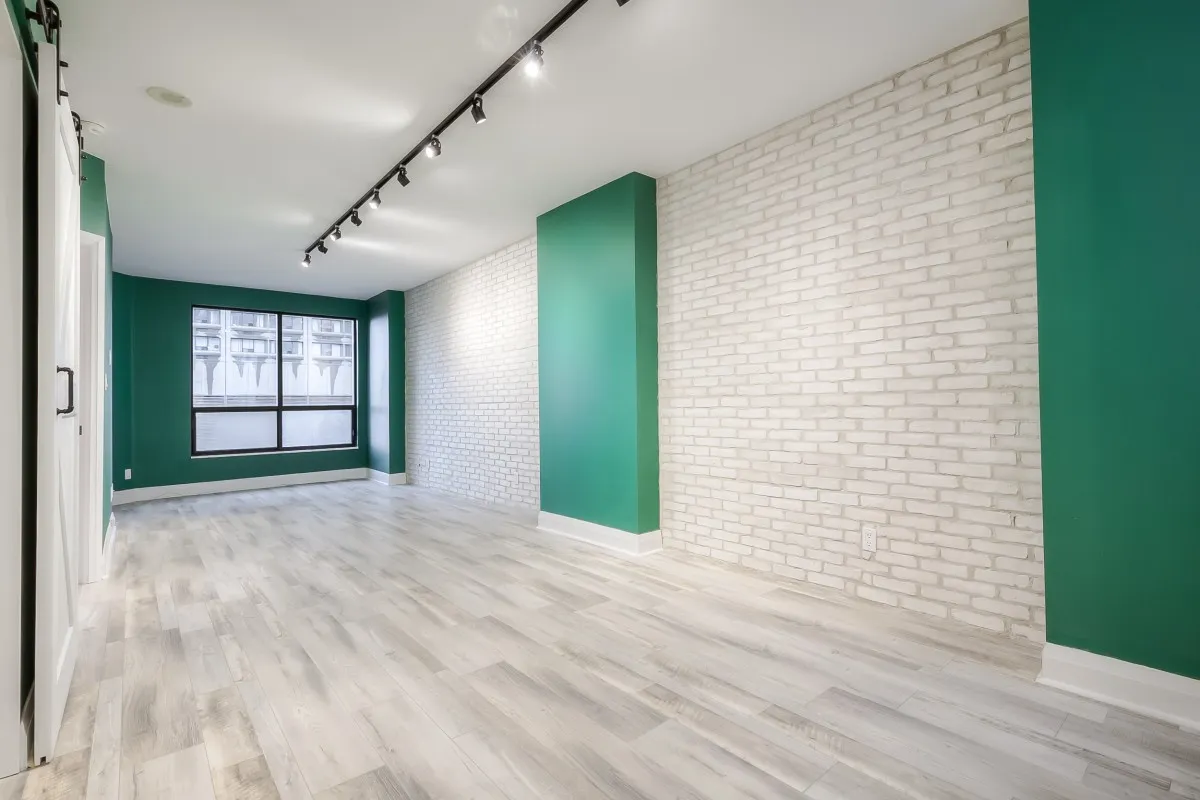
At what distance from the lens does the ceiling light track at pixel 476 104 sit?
2446 mm

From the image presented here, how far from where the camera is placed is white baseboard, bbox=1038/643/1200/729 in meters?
1.86

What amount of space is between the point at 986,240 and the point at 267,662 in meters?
3.83

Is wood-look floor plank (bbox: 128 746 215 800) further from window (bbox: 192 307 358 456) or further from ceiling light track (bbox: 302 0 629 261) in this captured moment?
window (bbox: 192 307 358 456)

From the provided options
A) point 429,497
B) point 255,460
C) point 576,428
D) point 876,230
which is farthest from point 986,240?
point 255,460

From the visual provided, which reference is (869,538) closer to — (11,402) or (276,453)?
(11,402)

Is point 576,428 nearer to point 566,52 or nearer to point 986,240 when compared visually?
point 566,52

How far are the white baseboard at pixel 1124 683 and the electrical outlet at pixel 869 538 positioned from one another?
89 centimetres

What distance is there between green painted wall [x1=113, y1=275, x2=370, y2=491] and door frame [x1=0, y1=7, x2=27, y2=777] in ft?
20.9

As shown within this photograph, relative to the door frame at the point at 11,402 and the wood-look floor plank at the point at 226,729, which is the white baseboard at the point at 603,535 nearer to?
the wood-look floor plank at the point at 226,729

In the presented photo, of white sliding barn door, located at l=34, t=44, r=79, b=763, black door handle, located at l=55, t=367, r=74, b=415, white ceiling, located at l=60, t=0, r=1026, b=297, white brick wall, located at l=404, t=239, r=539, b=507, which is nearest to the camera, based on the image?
white sliding barn door, located at l=34, t=44, r=79, b=763

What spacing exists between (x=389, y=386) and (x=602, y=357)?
484 centimetres

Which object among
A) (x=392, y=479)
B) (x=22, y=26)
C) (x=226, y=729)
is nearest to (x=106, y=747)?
(x=226, y=729)

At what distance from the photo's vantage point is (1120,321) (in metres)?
1.98

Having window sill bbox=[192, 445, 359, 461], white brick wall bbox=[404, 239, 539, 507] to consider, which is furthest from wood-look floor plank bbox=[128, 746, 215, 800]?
window sill bbox=[192, 445, 359, 461]
